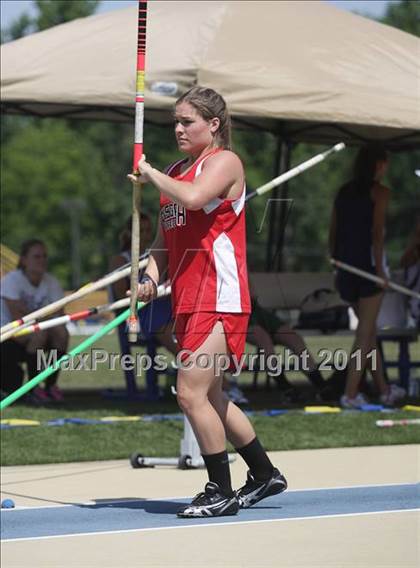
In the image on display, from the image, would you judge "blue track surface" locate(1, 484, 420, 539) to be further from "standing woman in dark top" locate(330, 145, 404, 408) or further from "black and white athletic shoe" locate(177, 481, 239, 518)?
"standing woman in dark top" locate(330, 145, 404, 408)

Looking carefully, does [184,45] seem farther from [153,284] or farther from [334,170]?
[334,170]

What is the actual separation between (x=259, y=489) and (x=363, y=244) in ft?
16.9

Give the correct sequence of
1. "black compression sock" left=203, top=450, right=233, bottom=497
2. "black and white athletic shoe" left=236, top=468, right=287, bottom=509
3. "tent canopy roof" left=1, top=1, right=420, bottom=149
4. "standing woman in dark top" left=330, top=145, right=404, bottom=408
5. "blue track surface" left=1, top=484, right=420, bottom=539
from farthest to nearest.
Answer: "standing woman in dark top" left=330, top=145, right=404, bottom=408, "tent canopy roof" left=1, top=1, right=420, bottom=149, "black and white athletic shoe" left=236, top=468, right=287, bottom=509, "blue track surface" left=1, top=484, right=420, bottom=539, "black compression sock" left=203, top=450, right=233, bottom=497

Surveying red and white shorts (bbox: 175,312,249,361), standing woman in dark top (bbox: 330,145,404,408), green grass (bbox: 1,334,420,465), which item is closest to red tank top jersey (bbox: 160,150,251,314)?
red and white shorts (bbox: 175,312,249,361)

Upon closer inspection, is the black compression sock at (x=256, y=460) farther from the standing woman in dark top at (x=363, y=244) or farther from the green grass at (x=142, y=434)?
the standing woman in dark top at (x=363, y=244)

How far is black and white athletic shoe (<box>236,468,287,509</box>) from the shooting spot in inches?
257

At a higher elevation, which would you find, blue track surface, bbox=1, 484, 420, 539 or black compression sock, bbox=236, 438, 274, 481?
black compression sock, bbox=236, 438, 274, 481

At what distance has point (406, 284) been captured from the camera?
1288 centimetres

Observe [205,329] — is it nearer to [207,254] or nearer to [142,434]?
[207,254]

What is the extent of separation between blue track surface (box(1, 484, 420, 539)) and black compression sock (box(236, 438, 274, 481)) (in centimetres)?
21

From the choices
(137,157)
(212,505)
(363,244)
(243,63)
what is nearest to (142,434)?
(363,244)

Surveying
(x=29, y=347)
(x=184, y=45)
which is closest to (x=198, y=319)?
(x=184, y=45)

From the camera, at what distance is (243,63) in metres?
10.9

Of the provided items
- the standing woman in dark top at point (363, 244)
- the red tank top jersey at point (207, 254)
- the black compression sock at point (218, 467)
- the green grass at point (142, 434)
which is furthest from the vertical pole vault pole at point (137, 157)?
the standing woman in dark top at point (363, 244)
